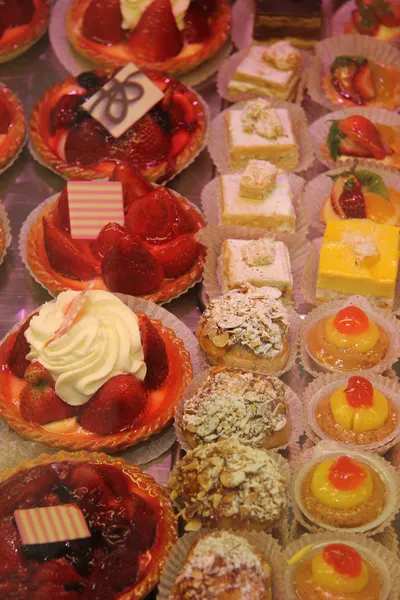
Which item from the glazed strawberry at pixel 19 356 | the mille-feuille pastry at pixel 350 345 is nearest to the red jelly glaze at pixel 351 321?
the mille-feuille pastry at pixel 350 345

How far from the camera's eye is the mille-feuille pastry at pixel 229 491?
2742 millimetres

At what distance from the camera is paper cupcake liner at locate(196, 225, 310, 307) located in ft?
12.5

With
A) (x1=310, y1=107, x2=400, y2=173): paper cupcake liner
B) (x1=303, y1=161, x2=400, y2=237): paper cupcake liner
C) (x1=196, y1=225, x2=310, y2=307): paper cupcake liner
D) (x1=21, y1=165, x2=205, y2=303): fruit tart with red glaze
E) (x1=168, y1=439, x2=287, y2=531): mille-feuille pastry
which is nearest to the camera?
(x1=168, y1=439, x2=287, y2=531): mille-feuille pastry

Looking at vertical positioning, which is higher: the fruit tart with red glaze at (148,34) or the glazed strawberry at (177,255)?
the fruit tart with red glaze at (148,34)

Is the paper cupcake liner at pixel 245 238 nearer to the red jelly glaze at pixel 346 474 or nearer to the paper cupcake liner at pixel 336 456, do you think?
the paper cupcake liner at pixel 336 456

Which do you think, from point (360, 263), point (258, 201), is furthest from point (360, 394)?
point (258, 201)

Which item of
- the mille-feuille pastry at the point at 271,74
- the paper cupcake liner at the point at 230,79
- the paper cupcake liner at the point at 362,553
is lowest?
the paper cupcake liner at the point at 362,553

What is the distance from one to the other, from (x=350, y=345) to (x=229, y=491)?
0.93 meters

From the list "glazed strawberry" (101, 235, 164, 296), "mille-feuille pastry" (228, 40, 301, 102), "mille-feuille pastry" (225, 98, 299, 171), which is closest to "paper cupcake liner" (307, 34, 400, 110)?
"mille-feuille pastry" (228, 40, 301, 102)

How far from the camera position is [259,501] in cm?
275

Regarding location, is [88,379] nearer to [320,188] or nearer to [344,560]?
[344,560]

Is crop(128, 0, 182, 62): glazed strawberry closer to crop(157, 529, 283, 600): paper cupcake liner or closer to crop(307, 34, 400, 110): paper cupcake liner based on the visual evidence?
crop(307, 34, 400, 110): paper cupcake liner

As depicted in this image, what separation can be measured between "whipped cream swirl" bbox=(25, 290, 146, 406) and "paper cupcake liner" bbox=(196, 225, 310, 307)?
634 millimetres

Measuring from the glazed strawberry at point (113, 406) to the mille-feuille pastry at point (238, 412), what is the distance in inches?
7.7
